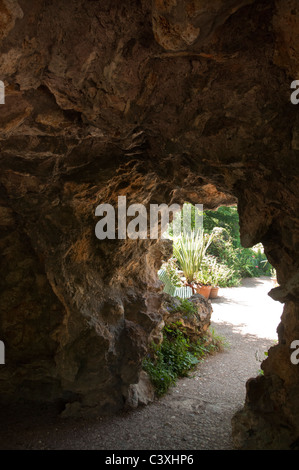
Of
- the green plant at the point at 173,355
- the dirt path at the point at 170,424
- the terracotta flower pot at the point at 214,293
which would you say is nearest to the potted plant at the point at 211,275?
the terracotta flower pot at the point at 214,293

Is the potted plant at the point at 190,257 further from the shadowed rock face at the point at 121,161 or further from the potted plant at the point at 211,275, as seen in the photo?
the shadowed rock face at the point at 121,161

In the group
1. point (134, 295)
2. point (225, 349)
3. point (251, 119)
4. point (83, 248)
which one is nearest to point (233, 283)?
point (225, 349)

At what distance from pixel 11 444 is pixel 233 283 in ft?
34.4

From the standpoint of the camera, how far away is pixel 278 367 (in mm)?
2703

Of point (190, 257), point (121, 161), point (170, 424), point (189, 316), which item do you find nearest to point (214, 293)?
point (190, 257)

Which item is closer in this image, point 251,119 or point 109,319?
point 251,119

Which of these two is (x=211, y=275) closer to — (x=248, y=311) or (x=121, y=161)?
(x=248, y=311)

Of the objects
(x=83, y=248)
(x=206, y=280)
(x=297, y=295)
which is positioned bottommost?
(x=206, y=280)

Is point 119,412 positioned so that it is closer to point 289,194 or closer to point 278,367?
point 278,367

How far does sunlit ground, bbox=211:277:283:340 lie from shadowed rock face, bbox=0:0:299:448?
4.04m

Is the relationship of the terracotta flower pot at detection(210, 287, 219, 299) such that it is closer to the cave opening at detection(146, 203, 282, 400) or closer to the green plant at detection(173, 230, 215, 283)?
the cave opening at detection(146, 203, 282, 400)

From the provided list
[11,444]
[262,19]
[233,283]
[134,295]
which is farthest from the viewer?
[233,283]

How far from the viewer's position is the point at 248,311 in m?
9.09

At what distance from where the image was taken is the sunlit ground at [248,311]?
7.64 metres
